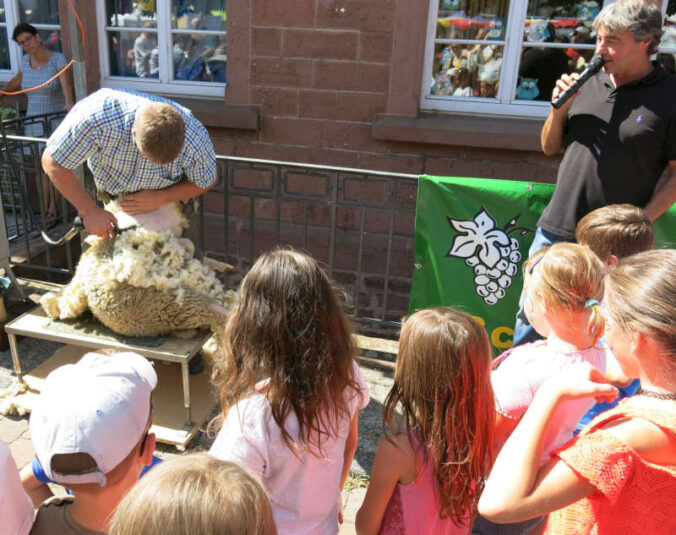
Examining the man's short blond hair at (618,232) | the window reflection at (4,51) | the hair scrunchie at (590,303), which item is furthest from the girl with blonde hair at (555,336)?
the window reflection at (4,51)

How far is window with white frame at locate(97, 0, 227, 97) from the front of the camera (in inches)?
227

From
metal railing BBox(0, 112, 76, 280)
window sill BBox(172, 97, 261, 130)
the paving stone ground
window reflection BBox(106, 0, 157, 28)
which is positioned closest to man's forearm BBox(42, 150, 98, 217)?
the paving stone ground

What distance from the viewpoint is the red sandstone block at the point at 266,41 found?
17.4ft

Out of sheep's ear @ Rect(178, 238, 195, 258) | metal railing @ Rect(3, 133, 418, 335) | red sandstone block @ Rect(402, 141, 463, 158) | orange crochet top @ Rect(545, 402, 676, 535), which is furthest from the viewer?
metal railing @ Rect(3, 133, 418, 335)

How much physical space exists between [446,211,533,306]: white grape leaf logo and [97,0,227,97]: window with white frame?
327 cm

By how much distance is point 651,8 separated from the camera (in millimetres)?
2805

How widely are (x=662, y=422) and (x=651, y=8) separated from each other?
2.38 meters

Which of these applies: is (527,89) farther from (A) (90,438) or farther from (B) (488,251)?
(A) (90,438)

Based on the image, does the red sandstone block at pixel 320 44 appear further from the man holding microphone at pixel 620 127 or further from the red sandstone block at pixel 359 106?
the man holding microphone at pixel 620 127

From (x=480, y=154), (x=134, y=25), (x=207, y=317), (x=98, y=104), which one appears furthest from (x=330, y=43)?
(x=207, y=317)

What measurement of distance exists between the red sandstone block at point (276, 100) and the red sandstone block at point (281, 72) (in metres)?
0.05

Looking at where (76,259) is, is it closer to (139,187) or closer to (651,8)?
(139,187)

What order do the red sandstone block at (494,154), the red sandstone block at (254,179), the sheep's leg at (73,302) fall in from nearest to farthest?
1. the sheep's leg at (73,302)
2. the red sandstone block at (494,154)
3. the red sandstone block at (254,179)

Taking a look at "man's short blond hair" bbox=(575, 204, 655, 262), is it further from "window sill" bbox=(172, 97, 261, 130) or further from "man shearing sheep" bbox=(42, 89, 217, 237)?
"window sill" bbox=(172, 97, 261, 130)
